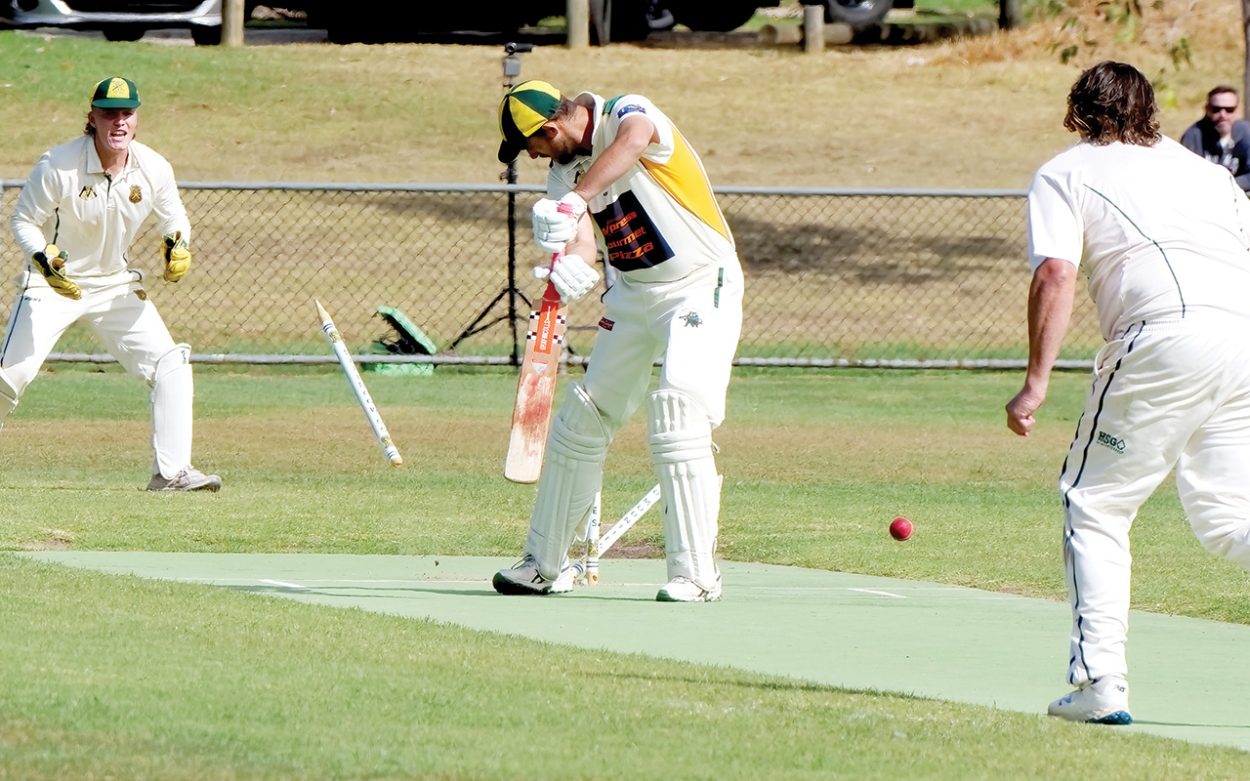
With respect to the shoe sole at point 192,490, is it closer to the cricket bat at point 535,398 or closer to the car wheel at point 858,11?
the cricket bat at point 535,398

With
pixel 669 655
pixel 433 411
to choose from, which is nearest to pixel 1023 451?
pixel 433 411

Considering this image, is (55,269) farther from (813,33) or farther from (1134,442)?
(813,33)

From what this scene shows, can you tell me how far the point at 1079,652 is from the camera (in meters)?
6.37

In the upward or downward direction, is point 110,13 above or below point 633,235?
below

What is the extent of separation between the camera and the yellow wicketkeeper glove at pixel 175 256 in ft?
40.1

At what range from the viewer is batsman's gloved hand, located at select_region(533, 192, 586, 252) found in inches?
327

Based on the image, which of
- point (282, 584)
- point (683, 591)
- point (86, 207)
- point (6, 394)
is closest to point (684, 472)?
point (683, 591)

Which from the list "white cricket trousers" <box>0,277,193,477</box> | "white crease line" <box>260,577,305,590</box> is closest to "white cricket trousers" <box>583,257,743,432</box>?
"white crease line" <box>260,577,305,590</box>

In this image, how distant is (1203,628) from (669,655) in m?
2.23

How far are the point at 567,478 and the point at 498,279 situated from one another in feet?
44.5

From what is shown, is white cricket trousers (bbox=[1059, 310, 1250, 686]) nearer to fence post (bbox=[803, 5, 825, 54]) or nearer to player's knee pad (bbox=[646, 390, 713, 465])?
player's knee pad (bbox=[646, 390, 713, 465])

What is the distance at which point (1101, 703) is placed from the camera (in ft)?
20.6

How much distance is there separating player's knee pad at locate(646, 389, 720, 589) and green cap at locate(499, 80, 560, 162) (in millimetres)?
1089

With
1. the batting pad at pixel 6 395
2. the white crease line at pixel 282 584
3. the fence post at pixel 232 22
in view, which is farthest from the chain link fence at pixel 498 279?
the white crease line at pixel 282 584
